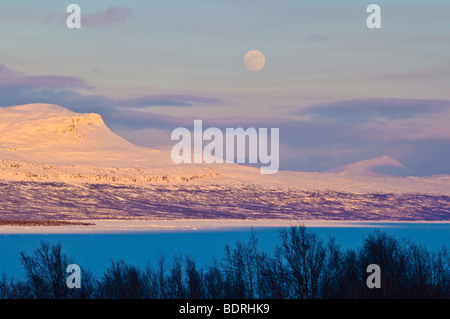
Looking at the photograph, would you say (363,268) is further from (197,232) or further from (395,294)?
(197,232)

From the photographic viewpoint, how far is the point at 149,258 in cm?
12119

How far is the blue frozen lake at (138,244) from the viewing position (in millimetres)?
118125

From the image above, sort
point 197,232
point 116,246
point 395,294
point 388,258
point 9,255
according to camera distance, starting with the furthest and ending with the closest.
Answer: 1. point 197,232
2. point 116,246
3. point 9,255
4. point 388,258
5. point 395,294

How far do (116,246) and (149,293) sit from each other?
262 feet

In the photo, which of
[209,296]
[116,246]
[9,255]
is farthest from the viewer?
[116,246]

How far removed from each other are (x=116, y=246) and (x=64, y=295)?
8020cm

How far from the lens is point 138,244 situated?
440 feet

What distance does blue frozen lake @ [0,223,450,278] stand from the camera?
118125 millimetres
